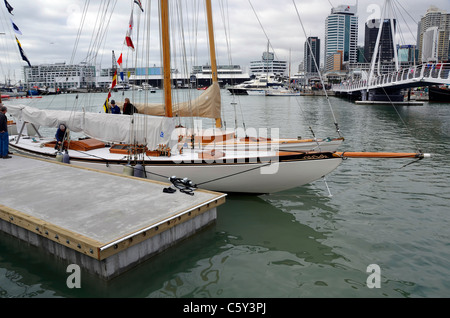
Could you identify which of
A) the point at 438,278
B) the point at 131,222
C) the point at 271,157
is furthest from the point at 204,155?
the point at 438,278

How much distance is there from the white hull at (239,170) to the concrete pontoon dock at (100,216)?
952mm

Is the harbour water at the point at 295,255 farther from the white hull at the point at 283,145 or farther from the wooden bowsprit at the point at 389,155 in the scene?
the white hull at the point at 283,145

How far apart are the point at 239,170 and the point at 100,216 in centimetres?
455

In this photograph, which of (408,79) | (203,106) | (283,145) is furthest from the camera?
(408,79)

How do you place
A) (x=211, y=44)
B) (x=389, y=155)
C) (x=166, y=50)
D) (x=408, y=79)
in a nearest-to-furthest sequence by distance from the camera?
(x=389, y=155), (x=166, y=50), (x=211, y=44), (x=408, y=79)

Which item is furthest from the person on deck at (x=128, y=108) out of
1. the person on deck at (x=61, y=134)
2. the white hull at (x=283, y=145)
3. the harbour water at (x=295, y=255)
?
the harbour water at (x=295, y=255)

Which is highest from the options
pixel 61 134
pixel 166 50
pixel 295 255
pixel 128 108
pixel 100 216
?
pixel 166 50

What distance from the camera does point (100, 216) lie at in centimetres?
742

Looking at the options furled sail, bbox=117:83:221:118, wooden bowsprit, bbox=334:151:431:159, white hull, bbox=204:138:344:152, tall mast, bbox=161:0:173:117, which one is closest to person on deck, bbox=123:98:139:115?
furled sail, bbox=117:83:221:118

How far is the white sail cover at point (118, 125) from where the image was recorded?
11.4 metres

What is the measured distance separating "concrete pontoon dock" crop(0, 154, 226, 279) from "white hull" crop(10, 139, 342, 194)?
37.5 inches

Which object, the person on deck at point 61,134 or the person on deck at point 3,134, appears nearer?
the person on deck at point 3,134

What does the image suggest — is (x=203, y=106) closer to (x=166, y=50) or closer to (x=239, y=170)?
(x=166, y=50)

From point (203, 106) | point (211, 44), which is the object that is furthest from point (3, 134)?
point (211, 44)
